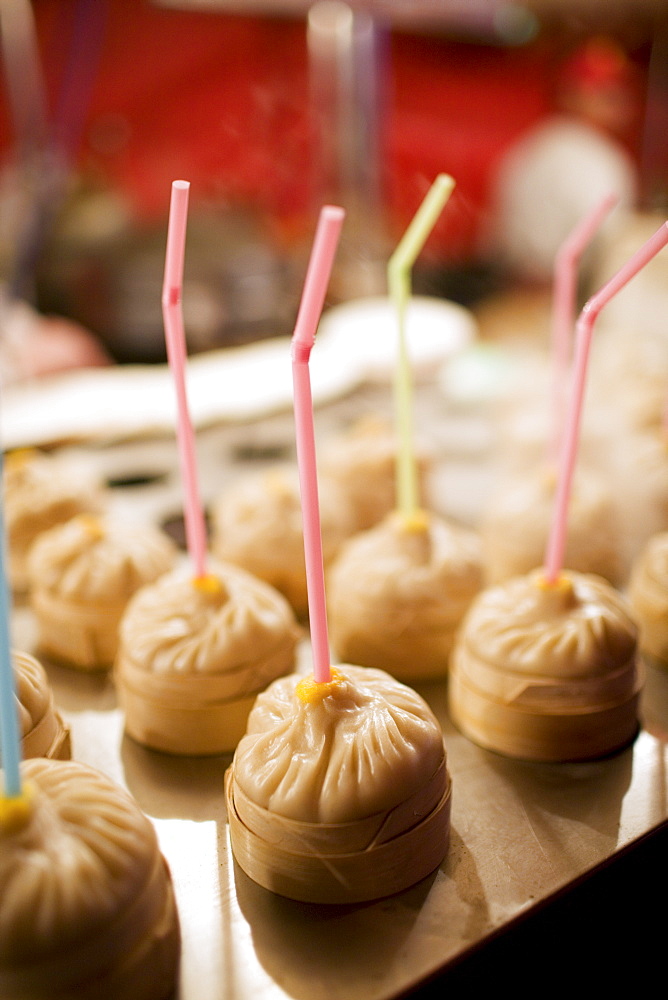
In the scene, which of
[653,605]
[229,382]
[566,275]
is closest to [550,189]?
[229,382]

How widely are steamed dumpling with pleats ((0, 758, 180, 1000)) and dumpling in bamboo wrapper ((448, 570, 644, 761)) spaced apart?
0.54 m

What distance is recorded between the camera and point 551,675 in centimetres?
121

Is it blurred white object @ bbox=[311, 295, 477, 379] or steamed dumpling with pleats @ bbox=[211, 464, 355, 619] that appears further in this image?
blurred white object @ bbox=[311, 295, 477, 379]

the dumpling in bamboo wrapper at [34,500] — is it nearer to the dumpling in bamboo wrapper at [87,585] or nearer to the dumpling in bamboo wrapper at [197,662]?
the dumpling in bamboo wrapper at [87,585]

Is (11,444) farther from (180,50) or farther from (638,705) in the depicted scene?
(180,50)

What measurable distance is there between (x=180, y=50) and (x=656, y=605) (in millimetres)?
3862

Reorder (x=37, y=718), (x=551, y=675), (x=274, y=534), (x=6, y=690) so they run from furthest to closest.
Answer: (x=274, y=534) → (x=551, y=675) → (x=37, y=718) → (x=6, y=690)

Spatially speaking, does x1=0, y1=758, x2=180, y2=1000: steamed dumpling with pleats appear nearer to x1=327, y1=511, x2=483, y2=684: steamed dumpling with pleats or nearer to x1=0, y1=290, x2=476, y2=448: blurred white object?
x1=327, y1=511, x2=483, y2=684: steamed dumpling with pleats

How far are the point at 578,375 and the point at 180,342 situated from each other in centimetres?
51

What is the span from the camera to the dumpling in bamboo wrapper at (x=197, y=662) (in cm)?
124

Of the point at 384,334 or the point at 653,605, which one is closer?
the point at 653,605

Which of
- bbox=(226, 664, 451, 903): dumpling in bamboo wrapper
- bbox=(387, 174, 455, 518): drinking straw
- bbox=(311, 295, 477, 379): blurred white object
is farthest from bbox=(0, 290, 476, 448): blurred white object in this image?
bbox=(226, 664, 451, 903): dumpling in bamboo wrapper

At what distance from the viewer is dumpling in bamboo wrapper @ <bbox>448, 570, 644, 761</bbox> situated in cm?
121

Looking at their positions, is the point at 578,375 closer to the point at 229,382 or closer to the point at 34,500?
the point at 34,500
